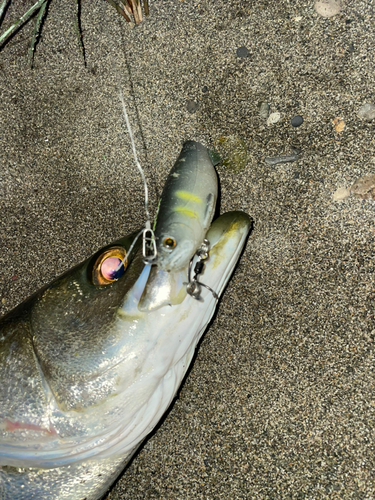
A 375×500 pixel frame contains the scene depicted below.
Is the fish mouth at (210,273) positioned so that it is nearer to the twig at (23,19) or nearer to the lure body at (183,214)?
the lure body at (183,214)

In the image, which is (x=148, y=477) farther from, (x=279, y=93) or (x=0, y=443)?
(x=279, y=93)

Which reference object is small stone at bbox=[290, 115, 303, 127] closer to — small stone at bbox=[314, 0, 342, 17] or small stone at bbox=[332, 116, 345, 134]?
small stone at bbox=[332, 116, 345, 134]

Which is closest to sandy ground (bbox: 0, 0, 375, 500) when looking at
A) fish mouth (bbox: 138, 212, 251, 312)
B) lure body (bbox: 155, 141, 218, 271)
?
fish mouth (bbox: 138, 212, 251, 312)

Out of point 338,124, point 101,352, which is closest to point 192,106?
point 338,124

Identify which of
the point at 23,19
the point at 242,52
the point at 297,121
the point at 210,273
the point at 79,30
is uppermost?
the point at 23,19

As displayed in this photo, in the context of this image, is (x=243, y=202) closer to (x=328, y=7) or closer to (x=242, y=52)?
(x=242, y=52)
